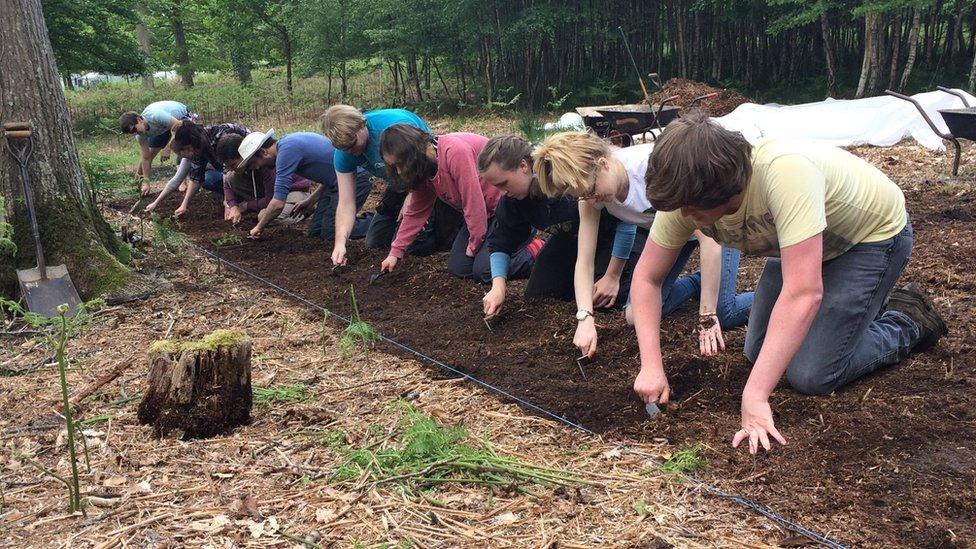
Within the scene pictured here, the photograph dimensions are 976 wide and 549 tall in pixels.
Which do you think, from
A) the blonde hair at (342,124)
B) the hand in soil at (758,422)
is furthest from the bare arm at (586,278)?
the blonde hair at (342,124)

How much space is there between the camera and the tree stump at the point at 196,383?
2844mm

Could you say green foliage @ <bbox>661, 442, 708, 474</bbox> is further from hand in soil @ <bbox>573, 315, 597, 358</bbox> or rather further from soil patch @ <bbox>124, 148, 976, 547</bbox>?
hand in soil @ <bbox>573, 315, 597, 358</bbox>

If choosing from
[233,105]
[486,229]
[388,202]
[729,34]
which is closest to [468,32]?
[729,34]

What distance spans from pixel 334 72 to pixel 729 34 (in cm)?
1210

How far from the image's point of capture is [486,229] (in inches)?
184

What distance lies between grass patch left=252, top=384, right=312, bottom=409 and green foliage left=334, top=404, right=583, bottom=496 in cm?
65

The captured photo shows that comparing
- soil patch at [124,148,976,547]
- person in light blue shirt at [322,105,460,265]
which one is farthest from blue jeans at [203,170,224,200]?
soil patch at [124,148,976,547]

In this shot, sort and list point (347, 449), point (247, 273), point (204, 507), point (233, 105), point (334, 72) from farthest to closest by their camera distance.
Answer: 1. point (334, 72)
2. point (233, 105)
3. point (247, 273)
4. point (347, 449)
5. point (204, 507)

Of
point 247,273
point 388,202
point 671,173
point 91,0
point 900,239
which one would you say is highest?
point 91,0

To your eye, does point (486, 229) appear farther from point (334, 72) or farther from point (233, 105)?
point (334, 72)

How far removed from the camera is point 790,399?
2.79m

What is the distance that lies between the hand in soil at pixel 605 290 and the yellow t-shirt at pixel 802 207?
3.95 ft

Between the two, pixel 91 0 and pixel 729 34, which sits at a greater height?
pixel 91 0

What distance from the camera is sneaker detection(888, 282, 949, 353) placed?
10.1 ft
